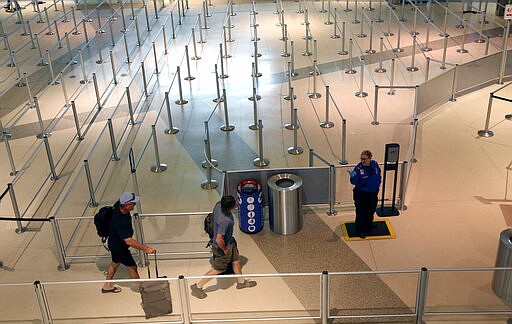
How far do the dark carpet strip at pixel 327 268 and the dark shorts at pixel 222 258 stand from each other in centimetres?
76

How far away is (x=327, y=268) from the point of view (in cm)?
754

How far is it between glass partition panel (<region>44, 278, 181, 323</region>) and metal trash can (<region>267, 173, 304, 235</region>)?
2.25m

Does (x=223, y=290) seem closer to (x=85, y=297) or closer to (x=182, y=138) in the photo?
(x=85, y=297)

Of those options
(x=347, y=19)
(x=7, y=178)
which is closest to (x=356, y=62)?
(x=347, y=19)

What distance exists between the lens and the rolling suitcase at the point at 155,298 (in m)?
6.09

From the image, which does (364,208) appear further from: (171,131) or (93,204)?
(171,131)

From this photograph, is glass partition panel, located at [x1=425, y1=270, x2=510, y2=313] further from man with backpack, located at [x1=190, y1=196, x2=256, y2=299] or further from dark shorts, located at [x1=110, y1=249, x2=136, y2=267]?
dark shorts, located at [x1=110, y1=249, x2=136, y2=267]

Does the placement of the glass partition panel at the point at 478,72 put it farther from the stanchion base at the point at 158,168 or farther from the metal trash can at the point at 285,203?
the stanchion base at the point at 158,168

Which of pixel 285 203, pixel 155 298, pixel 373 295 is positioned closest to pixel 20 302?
pixel 155 298

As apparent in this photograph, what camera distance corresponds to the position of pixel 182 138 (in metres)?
11.3

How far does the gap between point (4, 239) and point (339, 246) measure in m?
4.61

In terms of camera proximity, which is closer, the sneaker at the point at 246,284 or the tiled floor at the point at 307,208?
the sneaker at the point at 246,284

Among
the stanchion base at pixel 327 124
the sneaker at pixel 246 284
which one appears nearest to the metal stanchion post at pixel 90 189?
the sneaker at pixel 246 284

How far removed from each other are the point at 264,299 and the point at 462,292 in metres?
2.02
